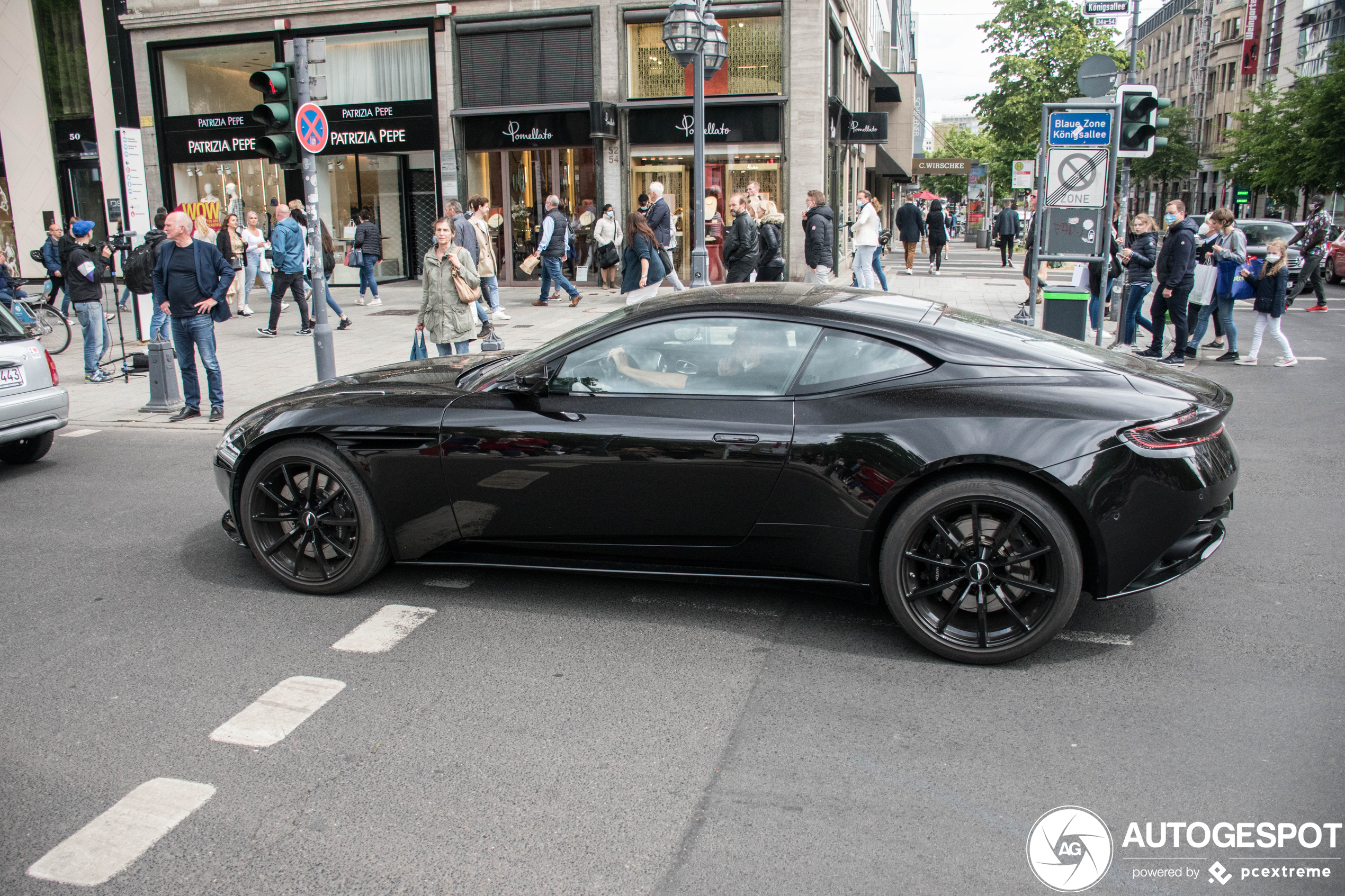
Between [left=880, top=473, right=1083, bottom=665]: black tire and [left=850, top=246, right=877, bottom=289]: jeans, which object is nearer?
[left=880, top=473, right=1083, bottom=665]: black tire

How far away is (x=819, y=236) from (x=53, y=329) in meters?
11.4

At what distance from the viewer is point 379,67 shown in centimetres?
2228

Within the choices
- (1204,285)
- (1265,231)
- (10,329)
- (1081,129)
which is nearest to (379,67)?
(1081,129)

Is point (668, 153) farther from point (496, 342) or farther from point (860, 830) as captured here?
point (860, 830)

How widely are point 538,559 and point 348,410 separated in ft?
3.80

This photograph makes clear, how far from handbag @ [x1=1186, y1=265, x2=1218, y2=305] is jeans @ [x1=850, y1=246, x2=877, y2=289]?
6027mm

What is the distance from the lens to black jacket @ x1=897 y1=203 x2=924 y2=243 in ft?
83.3

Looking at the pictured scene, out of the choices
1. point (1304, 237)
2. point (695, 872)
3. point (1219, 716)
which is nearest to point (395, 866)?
point (695, 872)

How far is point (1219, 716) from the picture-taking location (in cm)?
364

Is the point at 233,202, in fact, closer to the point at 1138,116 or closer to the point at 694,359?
the point at 1138,116

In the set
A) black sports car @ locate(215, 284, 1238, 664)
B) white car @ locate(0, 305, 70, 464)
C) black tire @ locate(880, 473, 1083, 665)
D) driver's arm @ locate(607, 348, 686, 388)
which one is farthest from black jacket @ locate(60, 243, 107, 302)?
black tire @ locate(880, 473, 1083, 665)

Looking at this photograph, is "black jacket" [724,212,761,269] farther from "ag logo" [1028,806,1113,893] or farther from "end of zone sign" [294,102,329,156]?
"ag logo" [1028,806,1113,893]

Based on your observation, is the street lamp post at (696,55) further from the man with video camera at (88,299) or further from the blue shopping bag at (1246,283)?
the man with video camera at (88,299)

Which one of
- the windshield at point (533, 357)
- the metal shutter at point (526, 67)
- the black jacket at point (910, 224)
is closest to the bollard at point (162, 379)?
the windshield at point (533, 357)
